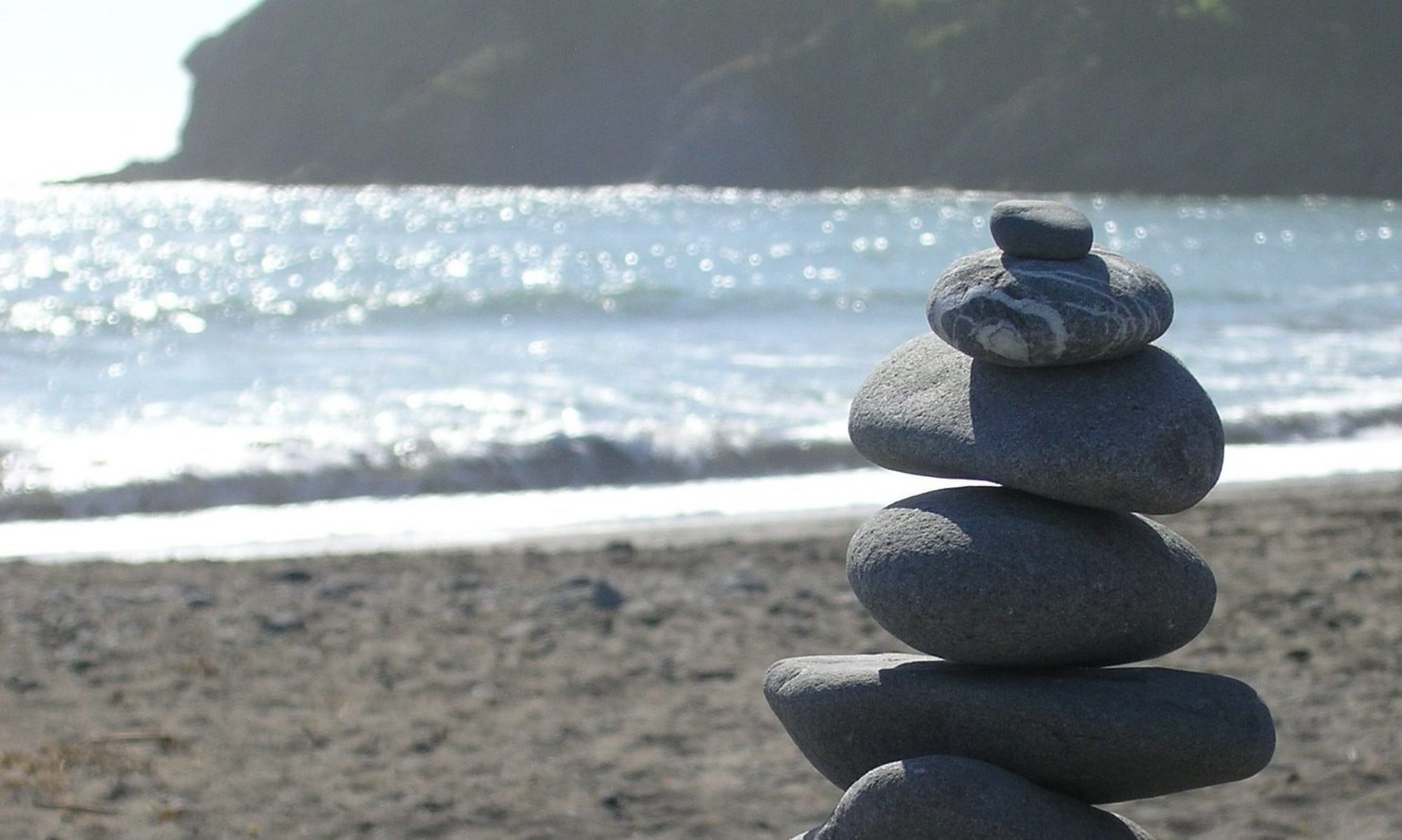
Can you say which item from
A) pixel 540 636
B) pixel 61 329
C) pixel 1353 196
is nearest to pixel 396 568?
pixel 540 636

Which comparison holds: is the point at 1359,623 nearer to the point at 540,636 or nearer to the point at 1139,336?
the point at 540,636

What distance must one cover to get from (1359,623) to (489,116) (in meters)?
105

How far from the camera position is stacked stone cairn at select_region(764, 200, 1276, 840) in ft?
11.7

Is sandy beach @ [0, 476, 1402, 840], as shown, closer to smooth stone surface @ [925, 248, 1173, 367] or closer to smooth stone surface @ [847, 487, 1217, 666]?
smooth stone surface @ [847, 487, 1217, 666]

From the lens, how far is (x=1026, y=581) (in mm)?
3609

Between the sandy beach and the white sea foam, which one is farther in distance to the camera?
the white sea foam

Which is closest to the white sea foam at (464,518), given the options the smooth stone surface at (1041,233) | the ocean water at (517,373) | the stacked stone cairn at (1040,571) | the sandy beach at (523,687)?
the ocean water at (517,373)

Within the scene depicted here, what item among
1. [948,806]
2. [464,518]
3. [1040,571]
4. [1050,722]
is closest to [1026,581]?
[1040,571]

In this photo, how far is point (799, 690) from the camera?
154 inches

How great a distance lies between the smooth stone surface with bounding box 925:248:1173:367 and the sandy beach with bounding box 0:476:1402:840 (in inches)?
85.6

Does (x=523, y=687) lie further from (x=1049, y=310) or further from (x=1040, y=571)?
(x=1049, y=310)

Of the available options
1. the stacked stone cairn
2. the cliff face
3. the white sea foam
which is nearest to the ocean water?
the white sea foam

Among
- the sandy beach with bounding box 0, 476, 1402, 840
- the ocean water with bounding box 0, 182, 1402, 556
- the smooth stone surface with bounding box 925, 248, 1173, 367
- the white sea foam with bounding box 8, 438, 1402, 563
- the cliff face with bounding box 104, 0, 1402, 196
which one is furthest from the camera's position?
the cliff face with bounding box 104, 0, 1402, 196

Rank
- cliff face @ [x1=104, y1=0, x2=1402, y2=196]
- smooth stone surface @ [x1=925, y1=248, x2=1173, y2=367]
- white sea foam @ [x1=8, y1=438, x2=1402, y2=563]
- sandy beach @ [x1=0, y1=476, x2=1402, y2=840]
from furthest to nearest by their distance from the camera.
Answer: cliff face @ [x1=104, y1=0, x2=1402, y2=196]
white sea foam @ [x1=8, y1=438, x2=1402, y2=563]
sandy beach @ [x1=0, y1=476, x2=1402, y2=840]
smooth stone surface @ [x1=925, y1=248, x2=1173, y2=367]
